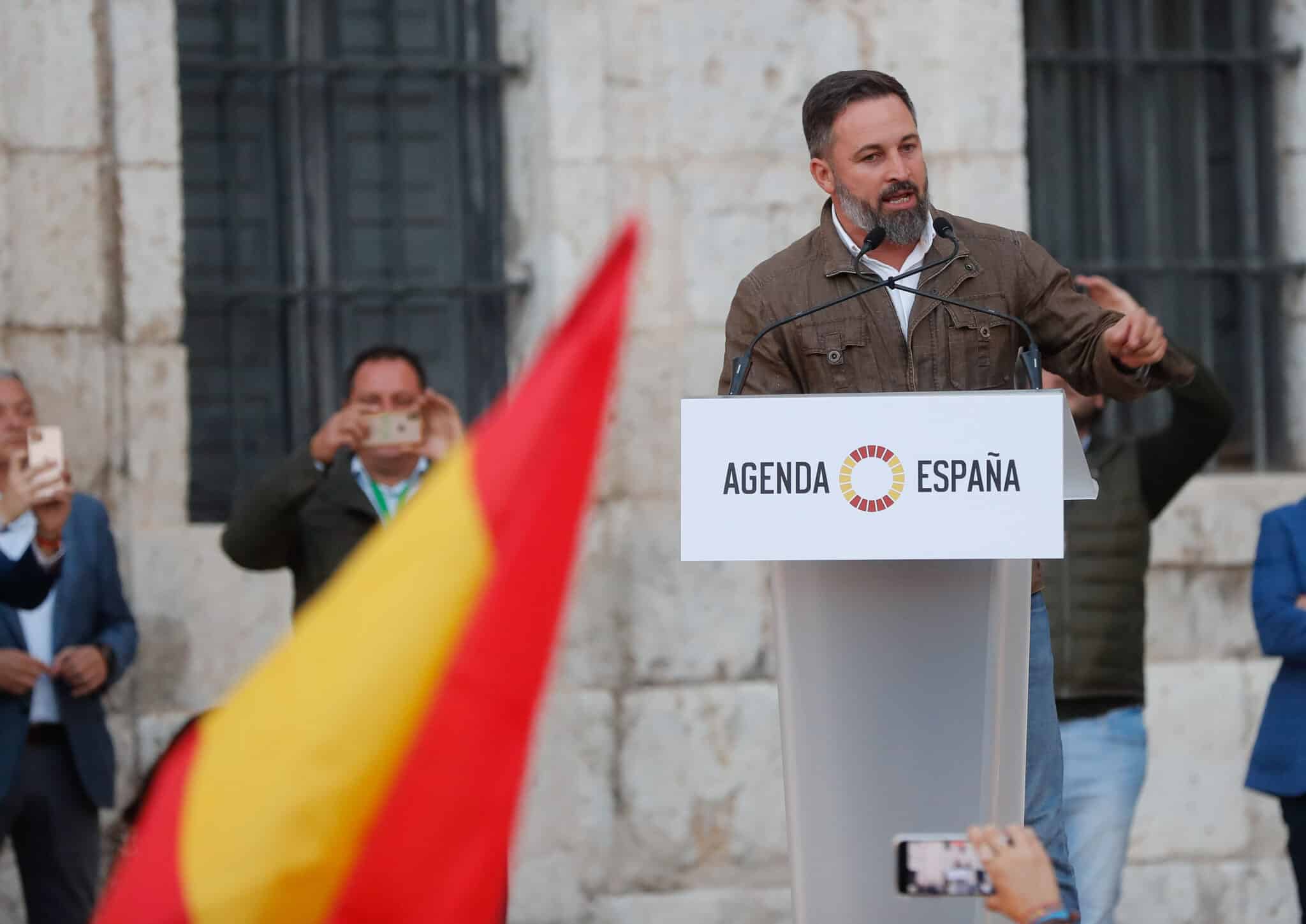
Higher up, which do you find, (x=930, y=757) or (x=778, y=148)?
(x=778, y=148)

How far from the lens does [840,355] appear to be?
3768mm

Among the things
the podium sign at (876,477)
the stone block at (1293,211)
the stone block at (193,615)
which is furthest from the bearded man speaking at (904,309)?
the stone block at (1293,211)

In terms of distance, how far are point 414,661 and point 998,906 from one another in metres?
1.10

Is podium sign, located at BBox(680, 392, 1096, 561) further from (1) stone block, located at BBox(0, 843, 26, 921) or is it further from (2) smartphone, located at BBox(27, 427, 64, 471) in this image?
(1) stone block, located at BBox(0, 843, 26, 921)

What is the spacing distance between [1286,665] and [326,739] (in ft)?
13.6

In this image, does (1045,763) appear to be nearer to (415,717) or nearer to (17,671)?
(415,717)

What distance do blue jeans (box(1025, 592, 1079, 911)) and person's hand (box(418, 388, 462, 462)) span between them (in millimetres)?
2303

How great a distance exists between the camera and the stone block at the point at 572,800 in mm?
6656

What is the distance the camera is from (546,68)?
6.80m

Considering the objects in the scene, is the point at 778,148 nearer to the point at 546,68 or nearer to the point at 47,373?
the point at 546,68

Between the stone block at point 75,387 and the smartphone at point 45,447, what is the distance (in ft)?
3.68

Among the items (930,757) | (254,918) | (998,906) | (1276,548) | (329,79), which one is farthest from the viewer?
(329,79)

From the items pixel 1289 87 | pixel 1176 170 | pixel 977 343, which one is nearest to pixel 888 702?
pixel 977 343

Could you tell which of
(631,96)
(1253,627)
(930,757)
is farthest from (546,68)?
(930,757)
